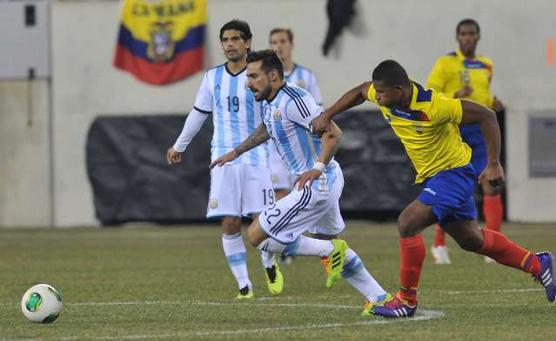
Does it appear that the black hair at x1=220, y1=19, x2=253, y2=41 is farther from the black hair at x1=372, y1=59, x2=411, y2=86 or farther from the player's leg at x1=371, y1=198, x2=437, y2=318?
the player's leg at x1=371, y1=198, x2=437, y2=318

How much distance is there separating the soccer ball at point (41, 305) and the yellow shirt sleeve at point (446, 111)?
2703 mm

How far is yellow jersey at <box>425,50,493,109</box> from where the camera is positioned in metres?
15.4

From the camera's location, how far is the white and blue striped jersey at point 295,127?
1051cm

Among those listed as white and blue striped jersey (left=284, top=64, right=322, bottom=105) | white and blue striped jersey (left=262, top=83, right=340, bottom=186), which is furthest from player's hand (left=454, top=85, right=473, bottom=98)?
white and blue striped jersey (left=262, top=83, right=340, bottom=186)

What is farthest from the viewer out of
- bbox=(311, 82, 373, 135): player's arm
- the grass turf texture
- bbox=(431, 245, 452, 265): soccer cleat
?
bbox=(431, 245, 452, 265): soccer cleat

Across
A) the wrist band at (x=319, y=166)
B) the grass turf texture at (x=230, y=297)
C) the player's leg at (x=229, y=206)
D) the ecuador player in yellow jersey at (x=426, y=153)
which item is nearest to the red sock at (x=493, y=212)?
the grass turf texture at (x=230, y=297)

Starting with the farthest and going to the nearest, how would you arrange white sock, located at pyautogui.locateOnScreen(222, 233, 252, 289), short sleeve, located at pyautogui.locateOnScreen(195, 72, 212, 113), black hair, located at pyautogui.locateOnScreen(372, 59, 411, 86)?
short sleeve, located at pyautogui.locateOnScreen(195, 72, 212, 113), white sock, located at pyautogui.locateOnScreen(222, 233, 252, 289), black hair, located at pyautogui.locateOnScreen(372, 59, 411, 86)

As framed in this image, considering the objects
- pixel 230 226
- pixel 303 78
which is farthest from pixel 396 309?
pixel 303 78

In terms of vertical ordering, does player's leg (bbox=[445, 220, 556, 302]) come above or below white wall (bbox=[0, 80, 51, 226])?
above

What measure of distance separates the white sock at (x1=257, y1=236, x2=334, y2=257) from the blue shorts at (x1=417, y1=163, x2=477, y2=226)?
833 millimetres

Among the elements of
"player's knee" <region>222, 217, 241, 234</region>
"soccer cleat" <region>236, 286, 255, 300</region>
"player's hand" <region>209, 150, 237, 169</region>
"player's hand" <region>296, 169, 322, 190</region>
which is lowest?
"soccer cleat" <region>236, 286, 255, 300</region>

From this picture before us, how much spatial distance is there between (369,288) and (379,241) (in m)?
10.1

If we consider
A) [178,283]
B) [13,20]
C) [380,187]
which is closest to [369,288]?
[178,283]

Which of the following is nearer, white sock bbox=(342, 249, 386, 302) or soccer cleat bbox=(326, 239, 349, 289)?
white sock bbox=(342, 249, 386, 302)
